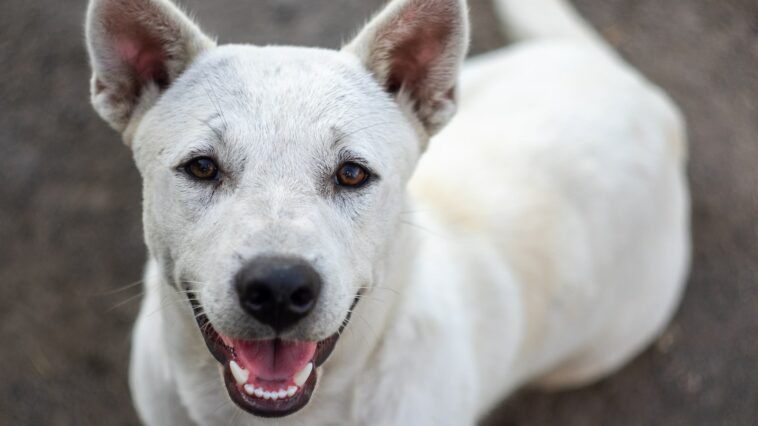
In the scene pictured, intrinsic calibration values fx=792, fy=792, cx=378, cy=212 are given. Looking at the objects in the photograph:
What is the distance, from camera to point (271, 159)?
2.47 meters

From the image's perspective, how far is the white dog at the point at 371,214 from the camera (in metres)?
2.47

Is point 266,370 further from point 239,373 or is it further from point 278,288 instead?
point 278,288

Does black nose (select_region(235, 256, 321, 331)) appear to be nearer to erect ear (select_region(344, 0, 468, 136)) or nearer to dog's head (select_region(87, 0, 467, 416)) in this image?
dog's head (select_region(87, 0, 467, 416))

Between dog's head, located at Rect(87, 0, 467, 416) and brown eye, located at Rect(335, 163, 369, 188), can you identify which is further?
brown eye, located at Rect(335, 163, 369, 188)

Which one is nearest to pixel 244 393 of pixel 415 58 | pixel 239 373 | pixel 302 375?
pixel 239 373

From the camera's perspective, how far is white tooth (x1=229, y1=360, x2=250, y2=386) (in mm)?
2598

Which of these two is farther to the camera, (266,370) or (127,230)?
(127,230)

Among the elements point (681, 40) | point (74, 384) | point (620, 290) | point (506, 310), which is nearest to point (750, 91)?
point (681, 40)

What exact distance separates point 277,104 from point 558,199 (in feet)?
5.66

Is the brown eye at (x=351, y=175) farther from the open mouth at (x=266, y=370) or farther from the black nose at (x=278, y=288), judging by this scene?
the open mouth at (x=266, y=370)

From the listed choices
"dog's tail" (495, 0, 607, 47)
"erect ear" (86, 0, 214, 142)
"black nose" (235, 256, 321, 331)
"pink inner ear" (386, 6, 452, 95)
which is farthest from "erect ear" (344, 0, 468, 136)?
"dog's tail" (495, 0, 607, 47)

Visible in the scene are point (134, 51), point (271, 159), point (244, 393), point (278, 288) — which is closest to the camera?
point (278, 288)

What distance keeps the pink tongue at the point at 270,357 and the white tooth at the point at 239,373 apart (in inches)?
0.5

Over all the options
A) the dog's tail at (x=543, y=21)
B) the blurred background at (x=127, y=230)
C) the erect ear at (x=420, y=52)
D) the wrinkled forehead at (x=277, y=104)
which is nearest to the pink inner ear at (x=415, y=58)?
the erect ear at (x=420, y=52)
